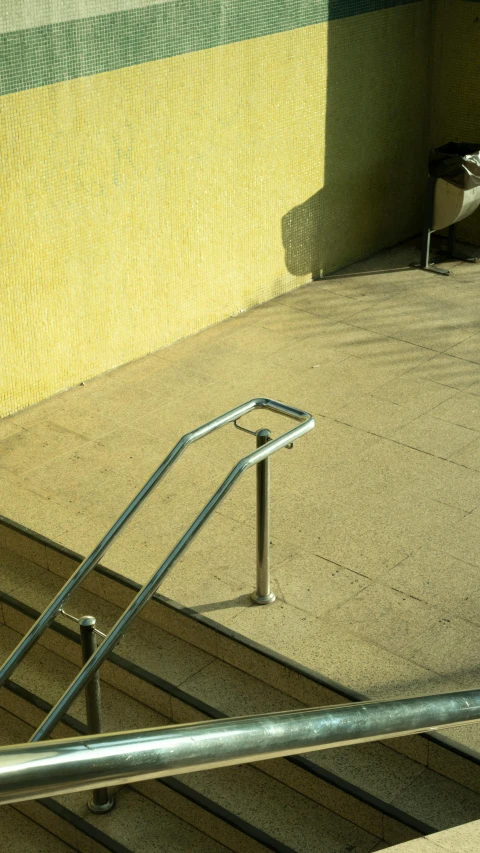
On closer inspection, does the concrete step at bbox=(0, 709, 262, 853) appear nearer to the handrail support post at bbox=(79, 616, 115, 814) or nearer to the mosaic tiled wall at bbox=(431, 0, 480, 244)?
the handrail support post at bbox=(79, 616, 115, 814)

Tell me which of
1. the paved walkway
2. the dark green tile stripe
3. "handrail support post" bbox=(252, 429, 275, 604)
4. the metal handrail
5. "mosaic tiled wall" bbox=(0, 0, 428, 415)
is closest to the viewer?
the metal handrail

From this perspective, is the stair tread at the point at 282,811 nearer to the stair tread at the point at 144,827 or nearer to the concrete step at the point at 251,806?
the concrete step at the point at 251,806

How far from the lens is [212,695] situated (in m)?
3.91

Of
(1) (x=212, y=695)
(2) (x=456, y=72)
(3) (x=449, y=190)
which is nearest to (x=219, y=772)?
(1) (x=212, y=695)

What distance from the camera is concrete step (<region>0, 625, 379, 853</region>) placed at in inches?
135

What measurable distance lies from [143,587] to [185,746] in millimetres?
2351

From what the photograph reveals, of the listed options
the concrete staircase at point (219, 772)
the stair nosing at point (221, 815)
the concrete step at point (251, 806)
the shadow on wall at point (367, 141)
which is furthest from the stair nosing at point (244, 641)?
the shadow on wall at point (367, 141)

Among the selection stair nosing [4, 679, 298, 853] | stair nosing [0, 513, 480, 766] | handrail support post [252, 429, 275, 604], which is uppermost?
handrail support post [252, 429, 275, 604]

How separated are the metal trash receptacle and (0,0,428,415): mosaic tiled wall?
0.54 metres

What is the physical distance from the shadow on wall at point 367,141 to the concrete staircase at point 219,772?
4.05 metres

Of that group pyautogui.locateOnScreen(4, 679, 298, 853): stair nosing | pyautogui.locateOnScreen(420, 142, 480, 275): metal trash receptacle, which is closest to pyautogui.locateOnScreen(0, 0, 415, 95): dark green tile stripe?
pyautogui.locateOnScreen(420, 142, 480, 275): metal trash receptacle

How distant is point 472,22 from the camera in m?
7.95

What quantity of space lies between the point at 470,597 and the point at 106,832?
5.82 feet

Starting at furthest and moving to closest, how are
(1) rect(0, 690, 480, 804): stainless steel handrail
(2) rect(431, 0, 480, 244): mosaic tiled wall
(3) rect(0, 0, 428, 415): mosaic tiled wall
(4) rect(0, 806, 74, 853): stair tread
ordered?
1. (2) rect(431, 0, 480, 244): mosaic tiled wall
2. (3) rect(0, 0, 428, 415): mosaic tiled wall
3. (4) rect(0, 806, 74, 853): stair tread
4. (1) rect(0, 690, 480, 804): stainless steel handrail
